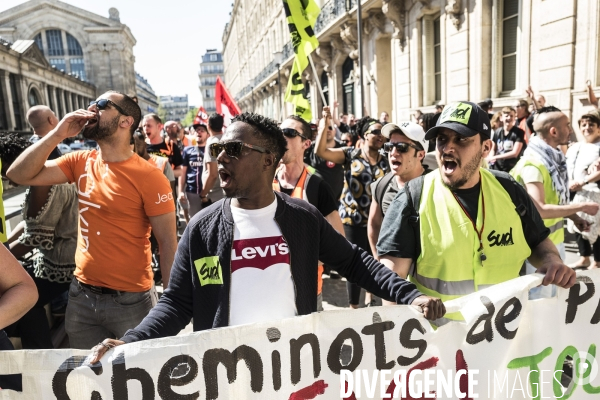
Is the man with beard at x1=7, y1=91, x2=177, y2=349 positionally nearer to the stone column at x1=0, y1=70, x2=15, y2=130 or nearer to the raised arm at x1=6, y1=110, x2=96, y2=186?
the raised arm at x1=6, y1=110, x2=96, y2=186

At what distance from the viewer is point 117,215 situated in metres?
2.49

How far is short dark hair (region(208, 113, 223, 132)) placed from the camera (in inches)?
241

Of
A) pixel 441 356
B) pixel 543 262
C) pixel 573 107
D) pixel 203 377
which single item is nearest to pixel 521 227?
pixel 543 262

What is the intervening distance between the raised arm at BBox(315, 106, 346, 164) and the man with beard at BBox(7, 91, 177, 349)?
93.5 inches

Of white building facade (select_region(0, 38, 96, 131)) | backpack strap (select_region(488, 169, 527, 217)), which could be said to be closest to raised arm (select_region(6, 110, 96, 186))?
backpack strap (select_region(488, 169, 527, 217))

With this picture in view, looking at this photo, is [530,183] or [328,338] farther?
[530,183]

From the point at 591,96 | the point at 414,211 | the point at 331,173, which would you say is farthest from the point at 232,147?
the point at 591,96

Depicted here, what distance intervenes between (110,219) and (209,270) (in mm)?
972

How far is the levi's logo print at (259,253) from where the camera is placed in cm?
179

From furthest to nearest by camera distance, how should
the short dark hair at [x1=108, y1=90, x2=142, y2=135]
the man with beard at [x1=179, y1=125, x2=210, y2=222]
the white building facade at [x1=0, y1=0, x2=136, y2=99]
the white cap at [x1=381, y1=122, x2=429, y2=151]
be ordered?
the white building facade at [x1=0, y1=0, x2=136, y2=99] → the man with beard at [x1=179, y1=125, x2=210, y2=222] → the white cap at [x1=381, y1=122, x2=429, y2=151] → the short dark hair at [x1=108, y1=90, x2=142, y2=135]

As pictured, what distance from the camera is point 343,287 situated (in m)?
5.43

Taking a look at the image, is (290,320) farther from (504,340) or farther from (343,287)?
(343,287)

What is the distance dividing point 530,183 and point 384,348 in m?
1.93

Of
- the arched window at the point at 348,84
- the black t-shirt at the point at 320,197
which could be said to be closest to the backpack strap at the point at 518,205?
the black t-shirt at the point at 320,197
